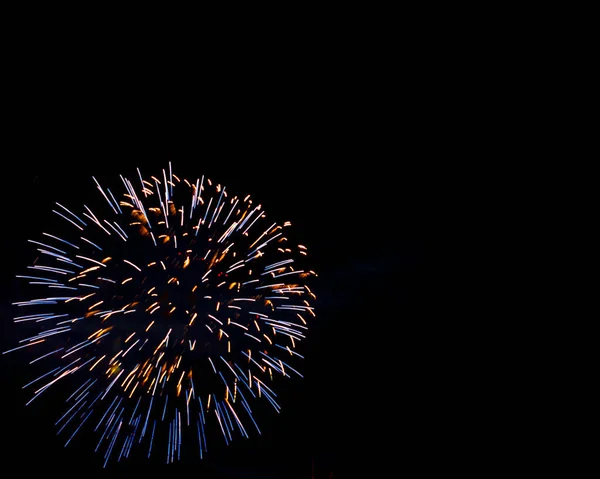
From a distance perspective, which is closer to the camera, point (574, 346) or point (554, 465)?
point (574, 346)

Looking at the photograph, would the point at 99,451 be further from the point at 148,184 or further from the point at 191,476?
the point at 148,184

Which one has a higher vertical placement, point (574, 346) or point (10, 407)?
point (10, 407)

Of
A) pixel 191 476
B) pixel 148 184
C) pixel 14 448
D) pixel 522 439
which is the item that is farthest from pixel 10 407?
pixel 522 439

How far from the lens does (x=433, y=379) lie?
73.5 ft

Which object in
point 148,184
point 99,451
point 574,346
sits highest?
point 148,184

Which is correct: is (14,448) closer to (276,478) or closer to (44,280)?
(276,478)

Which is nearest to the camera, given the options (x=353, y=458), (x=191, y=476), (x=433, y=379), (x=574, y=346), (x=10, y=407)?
(x=574, y=346)

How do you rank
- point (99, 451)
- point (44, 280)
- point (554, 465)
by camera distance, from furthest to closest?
1. point (99, 451)
2. point (554, 465)
3. point (44, 280)

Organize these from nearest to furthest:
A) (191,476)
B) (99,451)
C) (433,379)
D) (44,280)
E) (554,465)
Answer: (44,280), (554,465), (433,379), (191,476), (99,451)

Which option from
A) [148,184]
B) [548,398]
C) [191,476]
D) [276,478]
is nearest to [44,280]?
[148,184]

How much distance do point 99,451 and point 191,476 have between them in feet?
24.1

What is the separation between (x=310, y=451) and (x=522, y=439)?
10.2m

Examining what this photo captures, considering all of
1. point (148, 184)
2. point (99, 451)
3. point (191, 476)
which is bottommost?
point (191, 476)

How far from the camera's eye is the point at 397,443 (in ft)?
77.8
